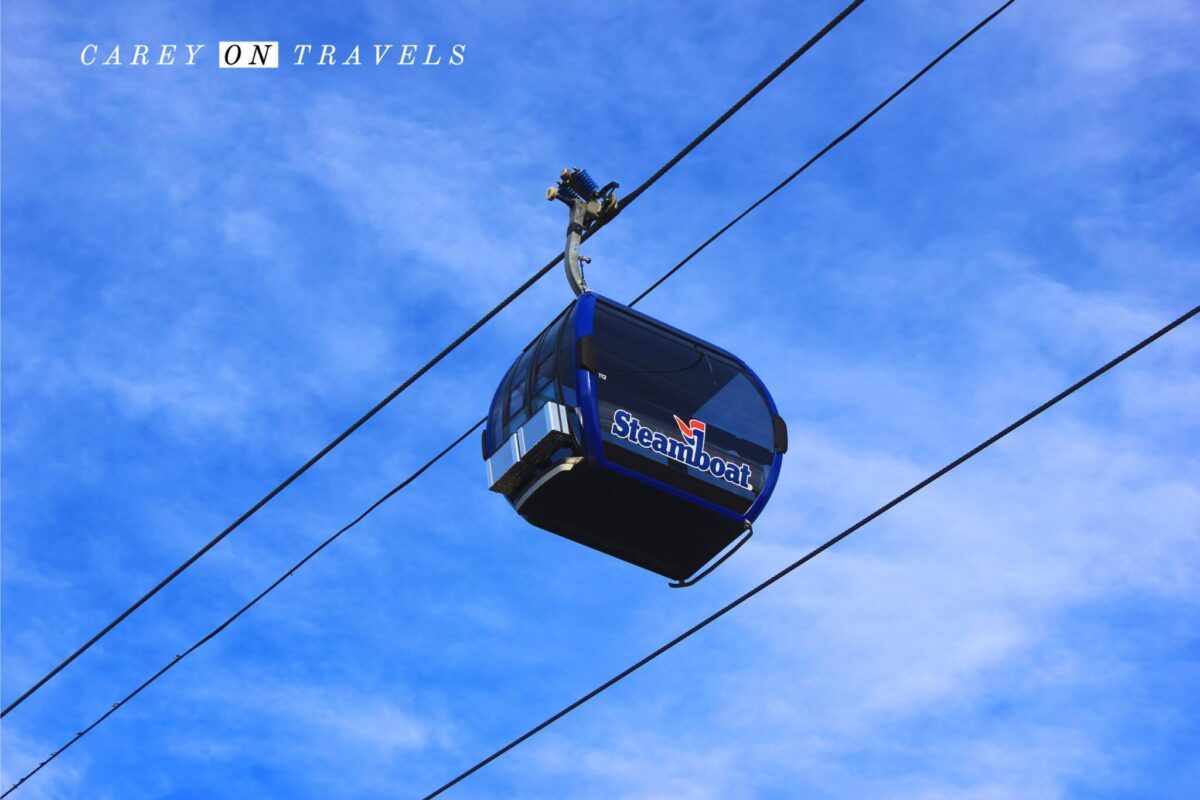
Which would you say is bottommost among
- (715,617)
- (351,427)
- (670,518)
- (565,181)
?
(715,617)

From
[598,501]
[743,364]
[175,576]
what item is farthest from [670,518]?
[175,576]

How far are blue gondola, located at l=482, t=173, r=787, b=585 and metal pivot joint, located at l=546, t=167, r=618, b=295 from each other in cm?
17

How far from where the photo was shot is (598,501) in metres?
12.6

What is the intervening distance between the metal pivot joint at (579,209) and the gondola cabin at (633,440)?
1.02 ft

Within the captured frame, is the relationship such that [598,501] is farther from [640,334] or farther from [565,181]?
[565,181]

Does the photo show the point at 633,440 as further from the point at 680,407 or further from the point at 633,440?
the point at 680,407

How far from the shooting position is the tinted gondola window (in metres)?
12.6

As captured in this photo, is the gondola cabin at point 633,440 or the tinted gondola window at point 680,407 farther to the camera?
the tinted gondola window at point 680,407

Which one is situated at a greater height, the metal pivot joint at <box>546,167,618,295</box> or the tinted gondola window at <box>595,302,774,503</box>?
the metal pivot joint at <box>546,167,618,295</box>

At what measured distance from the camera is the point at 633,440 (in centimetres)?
1250

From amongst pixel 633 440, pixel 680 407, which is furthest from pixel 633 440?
pixel 680 407

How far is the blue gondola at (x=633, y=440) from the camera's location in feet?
40.8

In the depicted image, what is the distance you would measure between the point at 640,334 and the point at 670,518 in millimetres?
1262

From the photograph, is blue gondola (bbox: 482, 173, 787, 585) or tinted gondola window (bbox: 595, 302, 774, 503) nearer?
blue gondola (bbox: 482, 173, 787, 585)
